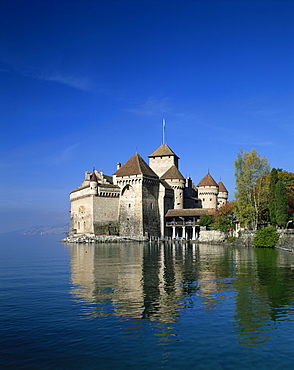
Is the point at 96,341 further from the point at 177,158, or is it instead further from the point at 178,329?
the point at 177,158

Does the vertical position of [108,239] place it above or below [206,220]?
below

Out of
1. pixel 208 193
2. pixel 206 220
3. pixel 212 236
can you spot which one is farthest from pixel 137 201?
pixel 208 193

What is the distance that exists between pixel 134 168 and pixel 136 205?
5.48 meters

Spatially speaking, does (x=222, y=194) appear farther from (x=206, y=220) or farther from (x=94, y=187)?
(x=94, y=187)

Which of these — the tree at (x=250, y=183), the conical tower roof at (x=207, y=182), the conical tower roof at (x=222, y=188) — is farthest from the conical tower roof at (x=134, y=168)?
the conical tower roof at (x=222, y=188)

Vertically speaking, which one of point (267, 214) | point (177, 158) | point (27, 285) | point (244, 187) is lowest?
point (27, 285)

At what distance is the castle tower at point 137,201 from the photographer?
53.6m

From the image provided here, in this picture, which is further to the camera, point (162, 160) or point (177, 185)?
point (162, 160)

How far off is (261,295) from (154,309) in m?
4.06

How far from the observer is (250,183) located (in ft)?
132

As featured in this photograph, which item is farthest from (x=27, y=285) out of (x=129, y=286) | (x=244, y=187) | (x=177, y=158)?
(x=177, y=158)

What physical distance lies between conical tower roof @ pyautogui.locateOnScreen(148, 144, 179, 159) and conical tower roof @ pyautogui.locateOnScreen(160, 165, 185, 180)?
9.54ft

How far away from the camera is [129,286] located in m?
14.6

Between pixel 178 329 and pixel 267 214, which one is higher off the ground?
pixel 267 214
